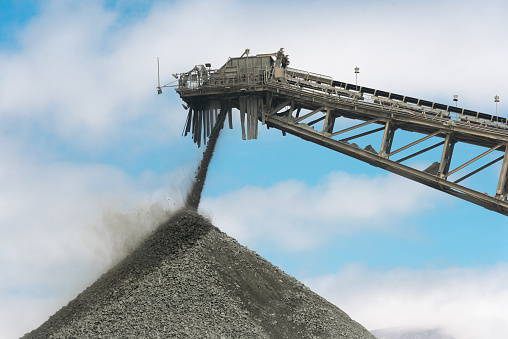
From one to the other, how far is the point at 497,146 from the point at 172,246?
21.1 metres

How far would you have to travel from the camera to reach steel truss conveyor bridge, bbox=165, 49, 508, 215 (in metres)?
53.1

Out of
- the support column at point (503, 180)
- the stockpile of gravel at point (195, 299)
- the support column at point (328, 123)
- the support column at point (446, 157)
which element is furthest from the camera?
the support column at point (328, 123)

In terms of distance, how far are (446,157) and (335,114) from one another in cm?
796

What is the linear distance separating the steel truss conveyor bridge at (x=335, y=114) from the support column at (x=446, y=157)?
2.5 inches

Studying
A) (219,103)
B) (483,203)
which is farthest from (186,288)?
(483,203)

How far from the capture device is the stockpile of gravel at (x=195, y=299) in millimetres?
46219

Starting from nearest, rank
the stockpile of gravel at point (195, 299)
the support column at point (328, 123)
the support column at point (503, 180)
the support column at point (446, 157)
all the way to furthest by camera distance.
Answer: the stockpile of gravel at point (195, 299), the support column at point (503, 180), the support column at point (446, 157), the support column at point (328, 123)

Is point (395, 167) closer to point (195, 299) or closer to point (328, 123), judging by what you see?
point (328, 123)

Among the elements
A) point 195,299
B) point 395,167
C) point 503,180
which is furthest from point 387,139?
point 195,299

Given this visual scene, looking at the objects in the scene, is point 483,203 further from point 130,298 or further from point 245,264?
point 130,298

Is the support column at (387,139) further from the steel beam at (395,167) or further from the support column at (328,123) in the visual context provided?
the support column at (328,123)

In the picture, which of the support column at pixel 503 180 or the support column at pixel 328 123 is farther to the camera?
the support column at pixel 328 123

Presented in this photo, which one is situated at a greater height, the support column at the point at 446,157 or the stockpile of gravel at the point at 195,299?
the support column at the point at 446,157

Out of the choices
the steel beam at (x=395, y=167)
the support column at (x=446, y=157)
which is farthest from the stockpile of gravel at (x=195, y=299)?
the support column at (x=446, y=157)
